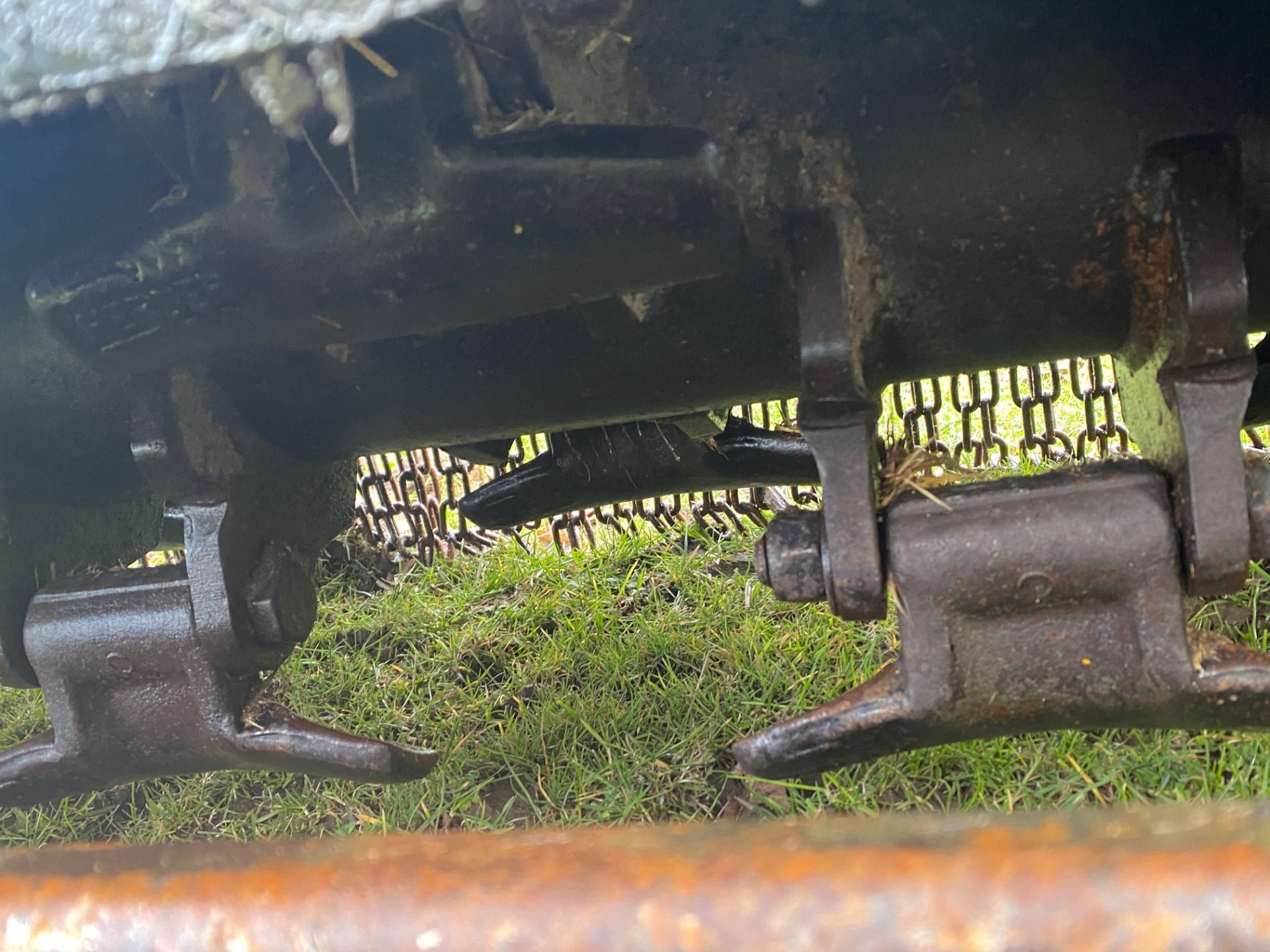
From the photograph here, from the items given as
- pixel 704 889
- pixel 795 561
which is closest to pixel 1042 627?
pixel 795 561

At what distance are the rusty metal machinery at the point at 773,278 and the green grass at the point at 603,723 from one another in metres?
0.59

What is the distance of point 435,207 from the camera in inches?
34.0

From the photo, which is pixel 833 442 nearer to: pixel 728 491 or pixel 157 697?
pixel 157 697

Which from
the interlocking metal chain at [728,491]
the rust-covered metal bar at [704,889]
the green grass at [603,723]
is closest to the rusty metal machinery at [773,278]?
the rust-covered metal bar at [704,889]

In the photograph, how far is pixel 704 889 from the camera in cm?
50

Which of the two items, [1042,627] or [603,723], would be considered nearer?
[1042,627]

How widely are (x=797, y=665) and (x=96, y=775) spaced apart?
4.06 feet

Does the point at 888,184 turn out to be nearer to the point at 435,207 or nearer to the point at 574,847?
the point at 435,207

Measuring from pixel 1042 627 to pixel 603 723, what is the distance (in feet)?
3.48

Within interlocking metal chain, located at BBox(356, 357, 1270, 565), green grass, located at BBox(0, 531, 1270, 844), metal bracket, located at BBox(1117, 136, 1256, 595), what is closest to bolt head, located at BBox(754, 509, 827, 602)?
metal bracket, located at BBox(1117, 136, 1256, 595)

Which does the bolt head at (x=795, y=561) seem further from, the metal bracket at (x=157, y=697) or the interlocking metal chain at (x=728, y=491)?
the interlocking metal chain at (x=728, y=491)

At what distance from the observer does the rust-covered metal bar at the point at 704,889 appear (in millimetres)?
456

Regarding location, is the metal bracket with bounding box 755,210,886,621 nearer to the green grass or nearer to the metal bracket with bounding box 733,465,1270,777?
the metal bracket with bounding box 733,465,1270,777

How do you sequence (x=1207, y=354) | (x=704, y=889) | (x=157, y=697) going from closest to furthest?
(x=704, y=889), (x=1207, y=354), (x=157, y=697)
